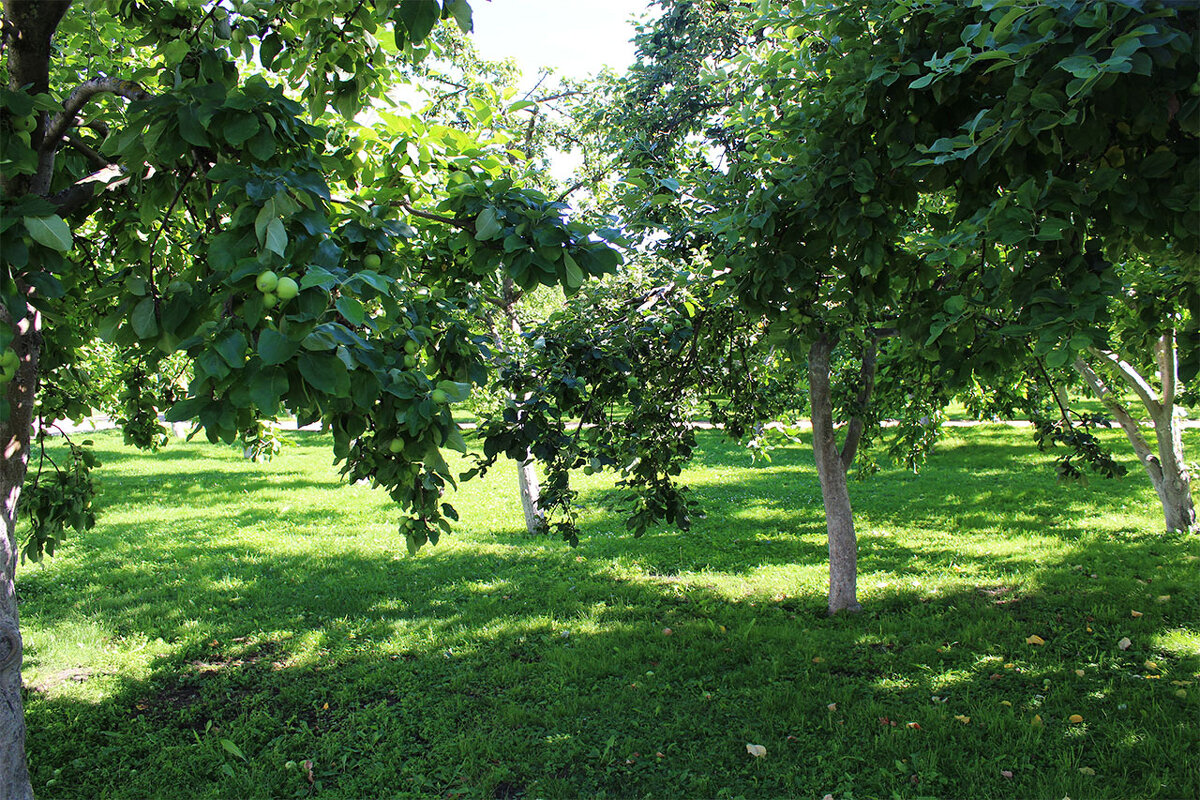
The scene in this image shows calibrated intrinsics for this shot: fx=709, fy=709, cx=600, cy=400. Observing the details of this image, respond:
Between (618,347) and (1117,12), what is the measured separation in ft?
9.28

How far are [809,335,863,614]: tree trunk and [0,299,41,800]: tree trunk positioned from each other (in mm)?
5149

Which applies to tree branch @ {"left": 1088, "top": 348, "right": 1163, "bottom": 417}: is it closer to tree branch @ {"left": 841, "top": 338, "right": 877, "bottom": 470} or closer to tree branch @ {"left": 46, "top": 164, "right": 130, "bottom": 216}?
tree branch @ {"left": 841, "top": 338, "right": 877, "bottom": 470}

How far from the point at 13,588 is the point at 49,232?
83.1 inches

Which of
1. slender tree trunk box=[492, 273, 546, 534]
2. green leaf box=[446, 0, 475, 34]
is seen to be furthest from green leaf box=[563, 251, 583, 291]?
slender tree trunk box=[492, 273, 546, 534]

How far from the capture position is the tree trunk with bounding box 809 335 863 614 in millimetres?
6030

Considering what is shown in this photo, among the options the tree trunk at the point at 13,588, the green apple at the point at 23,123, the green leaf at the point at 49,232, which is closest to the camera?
the green leaf at the point at 49,232

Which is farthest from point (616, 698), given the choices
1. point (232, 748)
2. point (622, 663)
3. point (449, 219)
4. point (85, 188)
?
point (85, 188)

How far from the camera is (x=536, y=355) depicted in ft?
14.0

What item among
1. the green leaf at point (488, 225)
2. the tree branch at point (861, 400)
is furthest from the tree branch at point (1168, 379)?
the green leaf at point (488, 225)

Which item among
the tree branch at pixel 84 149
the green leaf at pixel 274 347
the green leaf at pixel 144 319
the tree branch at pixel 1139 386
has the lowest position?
the tree branch at pixel 1139 386

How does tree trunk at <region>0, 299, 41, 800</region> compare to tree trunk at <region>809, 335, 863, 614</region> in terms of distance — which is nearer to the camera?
tree trunk at <region>0, 299, 41, 800</region>

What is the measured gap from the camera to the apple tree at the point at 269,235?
1627 mm

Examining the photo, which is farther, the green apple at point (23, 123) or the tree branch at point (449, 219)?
the tree branch at point (449, 219)

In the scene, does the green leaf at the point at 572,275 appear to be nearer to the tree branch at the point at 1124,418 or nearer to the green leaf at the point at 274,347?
the green leaf at the point at 274,347
